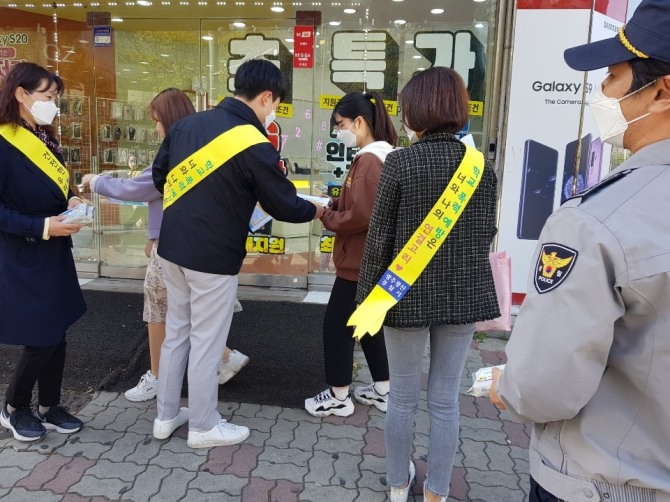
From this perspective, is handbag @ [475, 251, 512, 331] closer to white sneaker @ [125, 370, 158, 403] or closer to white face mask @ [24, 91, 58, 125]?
white sneaker @ [125, 370, 158, 403]

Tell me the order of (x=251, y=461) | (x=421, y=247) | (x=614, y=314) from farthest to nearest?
(x=251, y=461)
(x=421, y=247)
(x=614, y=314)

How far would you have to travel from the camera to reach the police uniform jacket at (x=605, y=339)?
3.42 feet

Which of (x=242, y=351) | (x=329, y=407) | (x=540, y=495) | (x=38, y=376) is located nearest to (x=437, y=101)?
(x=540, y=495)

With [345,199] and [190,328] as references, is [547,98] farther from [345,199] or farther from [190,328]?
[190,328]

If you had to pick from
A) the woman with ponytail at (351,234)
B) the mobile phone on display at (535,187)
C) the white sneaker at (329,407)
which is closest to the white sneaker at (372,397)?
the woman with ponytail at (351,234)

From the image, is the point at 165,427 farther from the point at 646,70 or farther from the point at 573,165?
the point at 573,165

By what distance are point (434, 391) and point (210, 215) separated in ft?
4.42

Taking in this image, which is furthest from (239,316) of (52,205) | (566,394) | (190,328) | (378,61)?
(566,394)

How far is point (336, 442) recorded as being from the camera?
3045mm

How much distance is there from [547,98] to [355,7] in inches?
83.9

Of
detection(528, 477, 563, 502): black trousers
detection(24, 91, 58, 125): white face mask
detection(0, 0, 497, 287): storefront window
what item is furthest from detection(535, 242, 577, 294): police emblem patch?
detection(0, 0, 497, 287): storefront window

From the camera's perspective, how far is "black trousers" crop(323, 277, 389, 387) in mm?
3162

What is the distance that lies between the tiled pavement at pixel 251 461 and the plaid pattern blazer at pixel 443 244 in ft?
3.34

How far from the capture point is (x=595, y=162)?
4.98 metres
